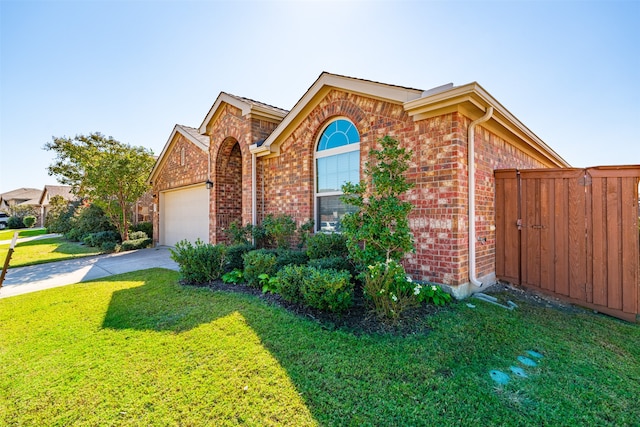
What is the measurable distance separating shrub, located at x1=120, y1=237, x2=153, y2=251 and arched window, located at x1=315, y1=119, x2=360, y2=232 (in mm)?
10265

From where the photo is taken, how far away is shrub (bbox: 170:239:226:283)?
5996mm

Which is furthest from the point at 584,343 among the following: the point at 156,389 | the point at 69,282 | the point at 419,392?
the point at 69,282

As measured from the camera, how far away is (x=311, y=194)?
6.81 meters

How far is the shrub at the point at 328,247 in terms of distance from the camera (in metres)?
5.54

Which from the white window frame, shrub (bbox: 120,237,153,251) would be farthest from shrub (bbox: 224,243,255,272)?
shrub (bbox: 120,237,153,251)

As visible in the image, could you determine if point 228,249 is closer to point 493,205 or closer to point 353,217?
point 353,217

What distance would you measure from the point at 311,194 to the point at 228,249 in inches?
96.5

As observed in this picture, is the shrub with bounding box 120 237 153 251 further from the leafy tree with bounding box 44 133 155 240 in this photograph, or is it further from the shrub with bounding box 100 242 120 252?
the leafy tree with bounding box 44 133 155 240

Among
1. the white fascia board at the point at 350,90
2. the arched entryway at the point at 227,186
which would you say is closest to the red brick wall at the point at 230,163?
the arched entryway at the point at 227,186

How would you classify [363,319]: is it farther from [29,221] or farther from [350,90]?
[29,221]

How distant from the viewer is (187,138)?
1120 centimetres

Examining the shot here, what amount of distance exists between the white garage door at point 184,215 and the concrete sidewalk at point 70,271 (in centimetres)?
137

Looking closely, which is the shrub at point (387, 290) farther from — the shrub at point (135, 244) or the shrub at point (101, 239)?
the shrub at point (101, 239)

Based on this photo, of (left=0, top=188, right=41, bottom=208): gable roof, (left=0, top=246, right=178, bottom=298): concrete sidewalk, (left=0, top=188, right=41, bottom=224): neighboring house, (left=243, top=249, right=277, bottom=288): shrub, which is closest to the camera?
(left=243, top=249, right=277, bottom=288): shrub
